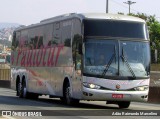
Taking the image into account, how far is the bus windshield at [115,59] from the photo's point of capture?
2044 centimetres

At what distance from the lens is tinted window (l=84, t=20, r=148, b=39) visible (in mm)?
20906

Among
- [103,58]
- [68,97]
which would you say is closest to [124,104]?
[68,97]

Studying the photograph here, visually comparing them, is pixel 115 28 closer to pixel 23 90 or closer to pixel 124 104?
pixel 124 104

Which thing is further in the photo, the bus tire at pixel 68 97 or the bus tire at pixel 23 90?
the bus tire at pixel 23 90

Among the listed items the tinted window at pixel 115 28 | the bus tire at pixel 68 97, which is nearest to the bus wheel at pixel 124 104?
the bus tire at pixel 68 97

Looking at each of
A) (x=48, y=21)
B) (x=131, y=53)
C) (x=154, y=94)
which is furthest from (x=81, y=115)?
(x=154, y=94)

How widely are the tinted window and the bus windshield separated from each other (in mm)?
312

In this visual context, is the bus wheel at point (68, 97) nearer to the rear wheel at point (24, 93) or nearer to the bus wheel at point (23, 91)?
the rear wheel at point (24, 93)

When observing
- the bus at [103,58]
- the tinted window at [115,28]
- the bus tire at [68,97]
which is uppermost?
the tinted window at [115,28]

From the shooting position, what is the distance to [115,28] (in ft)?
Result: 69.4

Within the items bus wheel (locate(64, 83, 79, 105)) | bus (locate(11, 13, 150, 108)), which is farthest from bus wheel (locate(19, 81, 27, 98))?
bus wheel (locate(64, 83, 79, 105))

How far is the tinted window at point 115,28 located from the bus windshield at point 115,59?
31cm

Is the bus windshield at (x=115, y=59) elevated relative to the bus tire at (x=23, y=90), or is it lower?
elevated

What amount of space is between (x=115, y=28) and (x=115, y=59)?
1.29 meters
